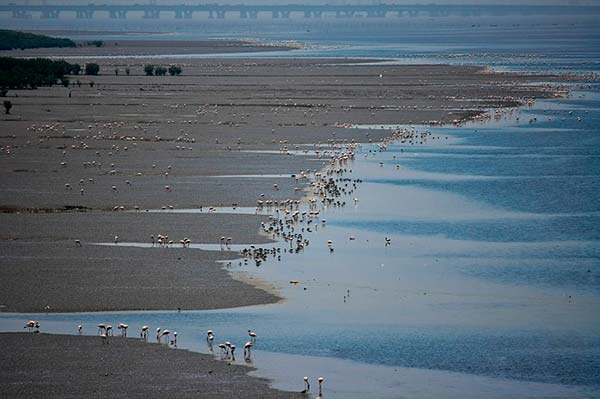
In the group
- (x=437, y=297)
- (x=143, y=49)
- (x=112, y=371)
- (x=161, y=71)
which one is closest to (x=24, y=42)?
(x=143, y=49)

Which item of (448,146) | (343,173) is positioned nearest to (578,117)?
(448,146)

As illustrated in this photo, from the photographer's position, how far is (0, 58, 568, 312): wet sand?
20.8m

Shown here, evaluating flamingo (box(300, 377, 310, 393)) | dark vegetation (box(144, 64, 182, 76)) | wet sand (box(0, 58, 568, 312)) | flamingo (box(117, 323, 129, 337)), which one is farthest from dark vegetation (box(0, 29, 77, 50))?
flamingo (box(300, 377, 310, 393))

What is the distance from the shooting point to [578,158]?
3747 cm

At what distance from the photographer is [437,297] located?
789 inches

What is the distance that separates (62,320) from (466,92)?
4418 centimetres

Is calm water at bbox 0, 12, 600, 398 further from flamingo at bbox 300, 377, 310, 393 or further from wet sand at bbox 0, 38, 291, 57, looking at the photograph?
wet sand at bbox 0, 38, 291, 57

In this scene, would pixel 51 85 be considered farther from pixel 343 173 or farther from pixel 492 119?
pixel 343 173

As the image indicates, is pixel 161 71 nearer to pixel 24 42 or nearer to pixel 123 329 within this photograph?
pixel 24 42

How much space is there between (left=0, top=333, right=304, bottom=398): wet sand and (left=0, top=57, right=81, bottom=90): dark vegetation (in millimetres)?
46763

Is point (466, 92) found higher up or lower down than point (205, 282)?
higher up

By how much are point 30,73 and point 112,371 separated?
52220 millimetres

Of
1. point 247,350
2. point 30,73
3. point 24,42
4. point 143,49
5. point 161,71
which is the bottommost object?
point 247,350

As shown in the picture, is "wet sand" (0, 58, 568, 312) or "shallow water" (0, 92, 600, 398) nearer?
"shallow water" (0, 92, 600, 398)
